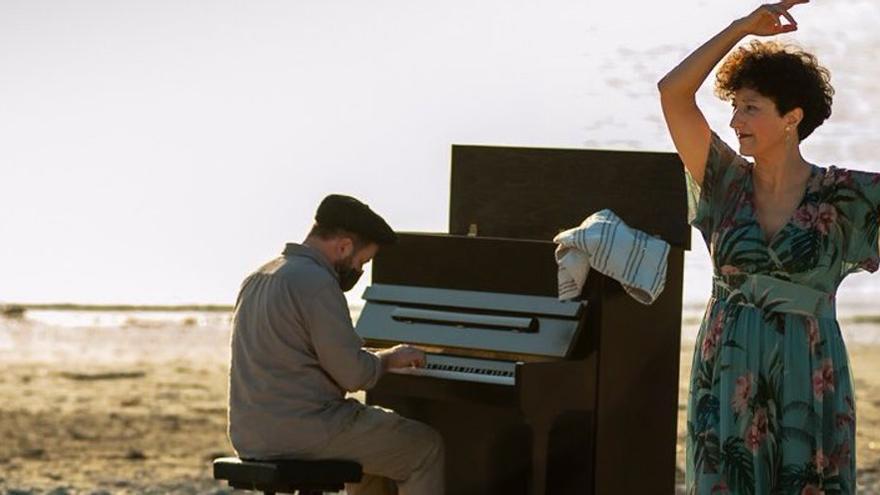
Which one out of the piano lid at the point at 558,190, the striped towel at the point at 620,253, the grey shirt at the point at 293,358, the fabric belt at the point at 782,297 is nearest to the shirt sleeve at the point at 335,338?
the grey shirt at the point at 293,358

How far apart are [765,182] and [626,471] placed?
1.53 meters

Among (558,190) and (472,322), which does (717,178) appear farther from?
(558,190)

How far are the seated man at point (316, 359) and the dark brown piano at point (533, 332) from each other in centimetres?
27

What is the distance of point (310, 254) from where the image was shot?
6.17 m

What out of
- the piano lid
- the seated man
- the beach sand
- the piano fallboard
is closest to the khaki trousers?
the seated man

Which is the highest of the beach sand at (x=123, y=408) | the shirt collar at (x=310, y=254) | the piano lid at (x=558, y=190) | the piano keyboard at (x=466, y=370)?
the piano lid at (x=558, y=190)

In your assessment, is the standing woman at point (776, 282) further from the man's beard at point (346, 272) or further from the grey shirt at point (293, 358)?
the man's beard at point (346, 272)

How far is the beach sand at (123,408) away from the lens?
1296 cm

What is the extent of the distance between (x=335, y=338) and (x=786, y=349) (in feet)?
4.54

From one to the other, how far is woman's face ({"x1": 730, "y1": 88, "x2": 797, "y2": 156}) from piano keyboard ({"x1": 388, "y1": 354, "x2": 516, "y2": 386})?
1.24 m

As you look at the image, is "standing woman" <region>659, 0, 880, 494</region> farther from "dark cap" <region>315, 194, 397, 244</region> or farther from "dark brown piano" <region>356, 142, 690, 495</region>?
"dark cap" <region>315, 194, 397, 244</region>

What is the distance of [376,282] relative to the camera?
6910 mm

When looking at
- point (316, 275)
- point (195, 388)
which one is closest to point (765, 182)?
point (316, 275)

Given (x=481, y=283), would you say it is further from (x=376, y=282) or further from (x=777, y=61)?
(x=777, y=61)
